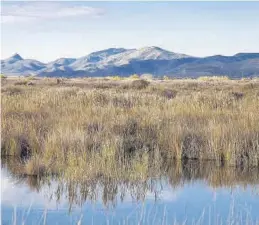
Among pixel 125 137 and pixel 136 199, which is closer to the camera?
pixel 136 199

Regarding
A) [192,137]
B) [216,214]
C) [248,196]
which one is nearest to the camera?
[216,214]

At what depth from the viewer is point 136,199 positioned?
27.3ft

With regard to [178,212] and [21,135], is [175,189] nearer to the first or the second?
[178,212]

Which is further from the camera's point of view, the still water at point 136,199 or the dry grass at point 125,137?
the dry grass at point 125,137

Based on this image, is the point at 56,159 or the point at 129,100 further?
the point at 129,100

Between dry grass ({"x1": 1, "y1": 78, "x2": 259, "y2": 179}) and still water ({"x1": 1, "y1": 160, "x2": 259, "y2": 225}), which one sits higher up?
dry grass ({"x1": 1, "y1": 78, "x2": 259, "y2": 179})

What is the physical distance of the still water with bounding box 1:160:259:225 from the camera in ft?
24.5

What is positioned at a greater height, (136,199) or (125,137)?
(125,137)

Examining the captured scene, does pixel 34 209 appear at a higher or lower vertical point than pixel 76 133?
lower

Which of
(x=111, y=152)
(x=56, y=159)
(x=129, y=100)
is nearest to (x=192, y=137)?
(x=111, y=152)

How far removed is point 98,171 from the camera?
8922 mm

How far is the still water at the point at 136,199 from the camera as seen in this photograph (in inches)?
294

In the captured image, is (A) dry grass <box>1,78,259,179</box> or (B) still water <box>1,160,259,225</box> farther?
(A) dry grass <box>1,78,259,179</box>

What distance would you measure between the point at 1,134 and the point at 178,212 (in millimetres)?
5063
